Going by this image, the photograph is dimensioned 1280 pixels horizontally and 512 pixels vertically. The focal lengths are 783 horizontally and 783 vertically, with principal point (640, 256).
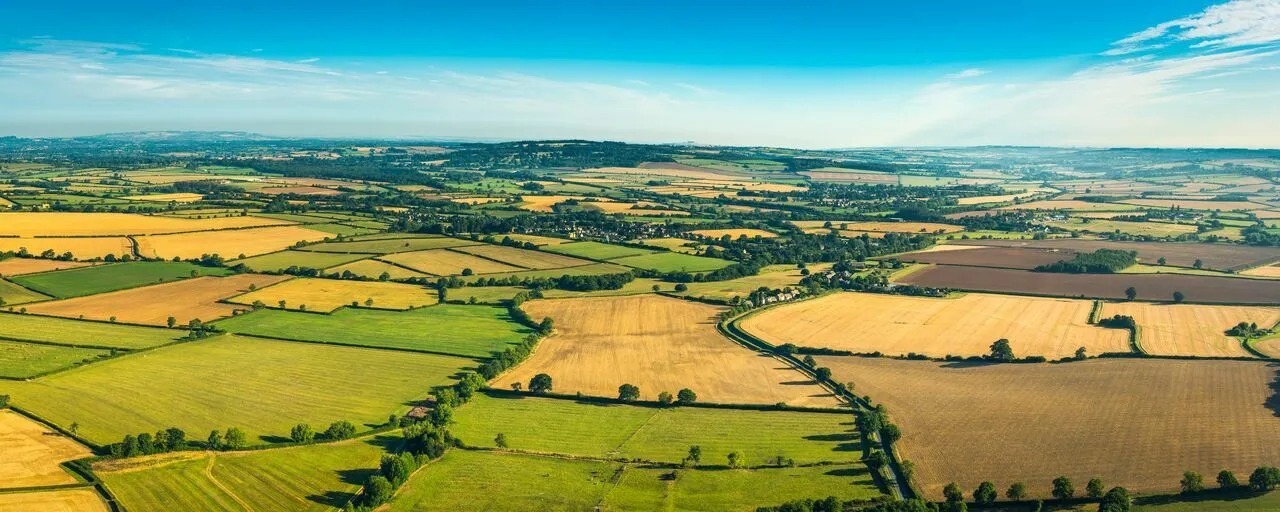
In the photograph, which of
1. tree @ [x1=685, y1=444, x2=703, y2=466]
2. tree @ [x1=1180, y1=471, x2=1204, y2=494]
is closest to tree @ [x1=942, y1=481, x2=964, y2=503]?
tree @ [x1=1180, y1=471, x2=1204, y2=494]

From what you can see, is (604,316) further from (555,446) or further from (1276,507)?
(1276,507)

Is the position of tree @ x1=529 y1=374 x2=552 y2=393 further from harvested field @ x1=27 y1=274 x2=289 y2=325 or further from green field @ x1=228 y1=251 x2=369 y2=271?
green field @ x1=228 y1=251 x2=369 y2=271

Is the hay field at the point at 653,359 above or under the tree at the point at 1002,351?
under

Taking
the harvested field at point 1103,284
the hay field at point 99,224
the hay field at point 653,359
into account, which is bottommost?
the hay field at point 653,359

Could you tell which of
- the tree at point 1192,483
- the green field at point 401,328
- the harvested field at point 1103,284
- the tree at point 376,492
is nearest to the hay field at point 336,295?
the green field at point 401,328

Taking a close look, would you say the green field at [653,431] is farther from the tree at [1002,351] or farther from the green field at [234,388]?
the tree at [1002,351]

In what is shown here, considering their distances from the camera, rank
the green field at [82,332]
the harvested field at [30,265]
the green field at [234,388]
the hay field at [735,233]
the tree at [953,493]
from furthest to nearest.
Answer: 1. the hay field at [735,233]
2. the harvested field at [30,265]
3. the green field at [82,332]
4. the green field at [234,388]
5. the tree at [953,493]
